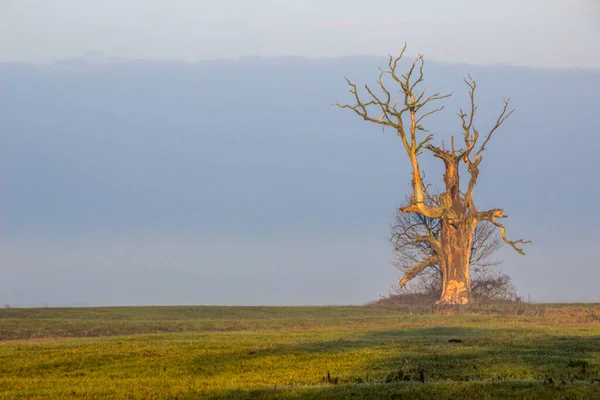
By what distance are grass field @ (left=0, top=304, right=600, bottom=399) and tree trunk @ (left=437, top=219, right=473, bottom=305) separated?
15.6 metres

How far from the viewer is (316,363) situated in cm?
2783

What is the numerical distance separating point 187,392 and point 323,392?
141 inches

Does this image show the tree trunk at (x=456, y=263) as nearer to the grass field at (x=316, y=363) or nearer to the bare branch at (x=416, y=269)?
the bare branch at (x=416, y=269)

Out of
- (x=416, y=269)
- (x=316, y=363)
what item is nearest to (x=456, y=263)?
(x=416, y=269)

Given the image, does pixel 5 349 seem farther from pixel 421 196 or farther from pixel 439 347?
pixel 421 196

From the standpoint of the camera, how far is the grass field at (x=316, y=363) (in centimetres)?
2153

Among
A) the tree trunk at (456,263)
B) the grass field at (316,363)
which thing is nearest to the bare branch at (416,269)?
the tree trunk at (456,263)

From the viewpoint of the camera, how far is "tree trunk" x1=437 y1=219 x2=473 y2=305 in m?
61.6

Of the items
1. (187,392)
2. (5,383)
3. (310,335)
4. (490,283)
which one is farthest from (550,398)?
(490,283)

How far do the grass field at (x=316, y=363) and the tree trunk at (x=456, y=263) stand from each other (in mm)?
15587

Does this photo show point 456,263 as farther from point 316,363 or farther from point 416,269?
point 316,363

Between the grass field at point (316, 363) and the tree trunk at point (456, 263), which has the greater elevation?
the tree trunk at point (456, 263)

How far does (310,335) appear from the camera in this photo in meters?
38.9

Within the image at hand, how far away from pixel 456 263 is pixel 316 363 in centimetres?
3572
